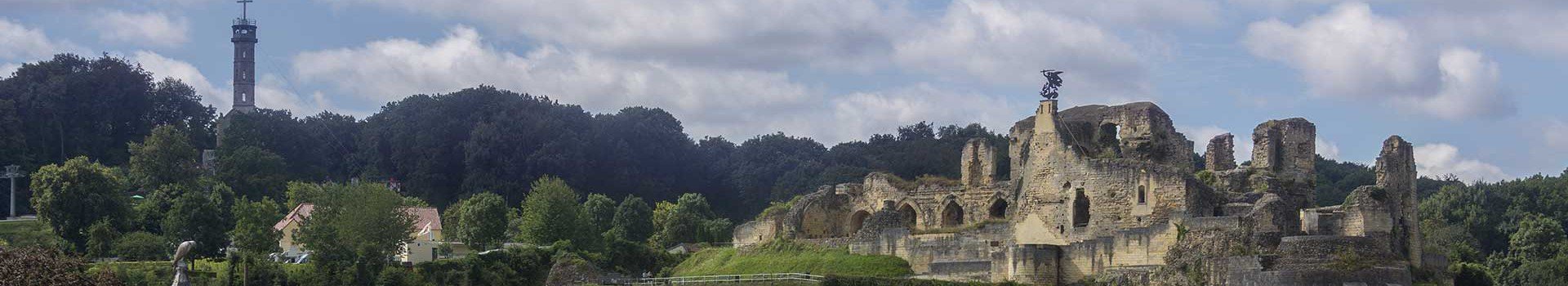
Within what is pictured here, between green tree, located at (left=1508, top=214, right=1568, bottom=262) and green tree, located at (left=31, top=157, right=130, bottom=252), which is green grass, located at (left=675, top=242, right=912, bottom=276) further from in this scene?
green tree, located at (left=1508, top=214, right=1568, bottom=262)

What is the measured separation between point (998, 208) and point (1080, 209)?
5944 mm

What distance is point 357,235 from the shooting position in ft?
223

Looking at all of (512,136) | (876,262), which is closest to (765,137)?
(512,136)

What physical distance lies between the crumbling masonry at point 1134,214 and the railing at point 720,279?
121 inches

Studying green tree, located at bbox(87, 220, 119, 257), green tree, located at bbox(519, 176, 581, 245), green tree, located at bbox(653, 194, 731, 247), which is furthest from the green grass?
green tree, located at bbox(87, 220, 119, 257)

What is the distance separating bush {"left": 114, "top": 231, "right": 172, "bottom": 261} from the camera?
7306 cm

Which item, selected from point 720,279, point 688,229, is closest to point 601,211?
point 688,229

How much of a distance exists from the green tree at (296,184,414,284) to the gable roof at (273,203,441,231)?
4.34 metres

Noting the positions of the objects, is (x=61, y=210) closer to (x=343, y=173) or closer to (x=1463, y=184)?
(x=343, y=173)

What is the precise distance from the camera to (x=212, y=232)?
7331 centimetres

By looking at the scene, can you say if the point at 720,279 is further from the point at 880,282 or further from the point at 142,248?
the point at 142,248

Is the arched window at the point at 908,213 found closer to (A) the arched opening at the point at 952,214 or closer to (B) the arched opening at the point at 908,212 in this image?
(B) the arched opening at the point at 908,212

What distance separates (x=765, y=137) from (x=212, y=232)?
45614mm

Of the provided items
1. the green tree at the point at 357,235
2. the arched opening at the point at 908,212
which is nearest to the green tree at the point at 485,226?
the green tree at the point at 357,235
